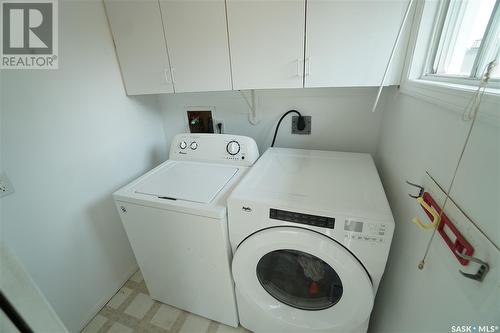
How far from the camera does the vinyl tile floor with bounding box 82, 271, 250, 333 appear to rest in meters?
1.38

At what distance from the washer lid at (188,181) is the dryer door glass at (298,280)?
449 mm

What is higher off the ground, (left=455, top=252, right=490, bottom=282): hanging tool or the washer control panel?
(left=455, top=252, right=490, bottom=282): hanging tool

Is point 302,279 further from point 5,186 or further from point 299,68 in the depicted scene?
point 5,186

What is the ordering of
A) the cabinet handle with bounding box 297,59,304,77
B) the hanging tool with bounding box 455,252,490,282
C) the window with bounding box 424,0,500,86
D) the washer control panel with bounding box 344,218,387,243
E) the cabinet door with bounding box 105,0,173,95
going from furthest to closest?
1. the cabinet door with bounding box 105,0,173,95
2. the cabinet handle with bounding box 297,59,304,77
3. the washer control panel with bounding box 344,218,387,243
4. the window with bounding box 424,0,500,86
5. the hanging tool with bounding box 455,252,490,282

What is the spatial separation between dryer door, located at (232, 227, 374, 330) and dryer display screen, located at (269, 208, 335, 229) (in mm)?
39

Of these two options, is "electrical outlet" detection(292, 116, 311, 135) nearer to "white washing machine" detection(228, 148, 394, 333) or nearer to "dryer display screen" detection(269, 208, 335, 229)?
"white washing machine" detection(228, 148, 394, 333)

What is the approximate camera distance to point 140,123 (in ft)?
5.55

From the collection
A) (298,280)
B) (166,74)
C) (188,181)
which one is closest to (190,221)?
(188,181)

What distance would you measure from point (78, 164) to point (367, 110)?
180 cm

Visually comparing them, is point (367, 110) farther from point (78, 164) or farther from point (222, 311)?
point (78, 164)

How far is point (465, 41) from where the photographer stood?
2.61 ft

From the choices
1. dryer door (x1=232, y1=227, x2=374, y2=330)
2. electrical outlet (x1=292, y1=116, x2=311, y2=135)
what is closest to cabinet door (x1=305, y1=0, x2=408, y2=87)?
electrical outlet (x1=292, y1=116, x2=311, y2=135)

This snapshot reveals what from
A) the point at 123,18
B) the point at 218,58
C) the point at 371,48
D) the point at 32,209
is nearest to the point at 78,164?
the point at 32,209

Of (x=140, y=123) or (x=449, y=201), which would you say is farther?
(x=140, y=123)
